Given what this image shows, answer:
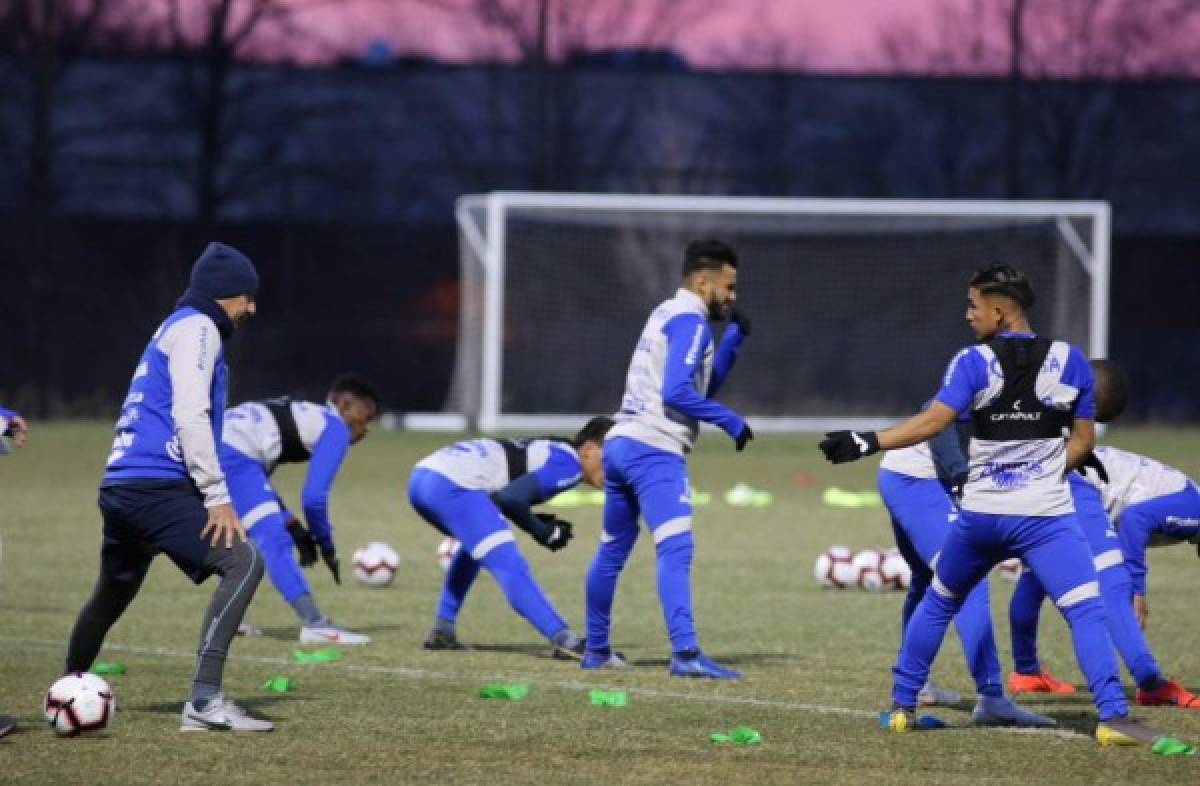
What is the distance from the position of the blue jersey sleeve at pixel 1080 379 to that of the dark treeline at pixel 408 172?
91.3 ft

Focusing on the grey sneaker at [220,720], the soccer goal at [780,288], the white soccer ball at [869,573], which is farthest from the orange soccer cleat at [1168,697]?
the soccer goal at [780,288]

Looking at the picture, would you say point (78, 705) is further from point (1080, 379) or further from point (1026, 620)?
point (1026, 620)

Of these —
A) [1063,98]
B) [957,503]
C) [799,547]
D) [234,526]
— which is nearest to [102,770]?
[234,526]

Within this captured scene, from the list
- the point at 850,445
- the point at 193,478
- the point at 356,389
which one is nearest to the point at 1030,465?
the point at 850,445

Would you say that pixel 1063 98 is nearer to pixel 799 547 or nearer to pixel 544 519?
pixel 799 547

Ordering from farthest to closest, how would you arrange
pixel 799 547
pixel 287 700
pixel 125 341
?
pixel 125 341, pixel 799 547, pixel 287 700

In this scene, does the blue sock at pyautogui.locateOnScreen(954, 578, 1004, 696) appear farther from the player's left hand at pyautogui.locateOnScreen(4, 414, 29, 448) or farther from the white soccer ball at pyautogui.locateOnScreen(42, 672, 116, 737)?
the player's left hand at pyautogui.locateOnScreen(4, 414, 29, 448)

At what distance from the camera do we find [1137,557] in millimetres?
10234

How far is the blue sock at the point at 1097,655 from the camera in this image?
8234mm

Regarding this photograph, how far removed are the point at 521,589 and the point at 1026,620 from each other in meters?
2.72

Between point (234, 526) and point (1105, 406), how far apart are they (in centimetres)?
388

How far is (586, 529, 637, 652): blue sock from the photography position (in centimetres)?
1098

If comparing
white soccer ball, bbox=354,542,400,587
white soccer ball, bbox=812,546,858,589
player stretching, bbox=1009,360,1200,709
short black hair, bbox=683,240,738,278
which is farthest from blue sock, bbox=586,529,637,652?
white soccer ball, bbox=354,542,400,587

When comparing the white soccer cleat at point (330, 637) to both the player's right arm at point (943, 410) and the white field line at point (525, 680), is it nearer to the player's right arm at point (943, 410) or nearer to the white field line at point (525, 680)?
the white field line at point (525, 680)
